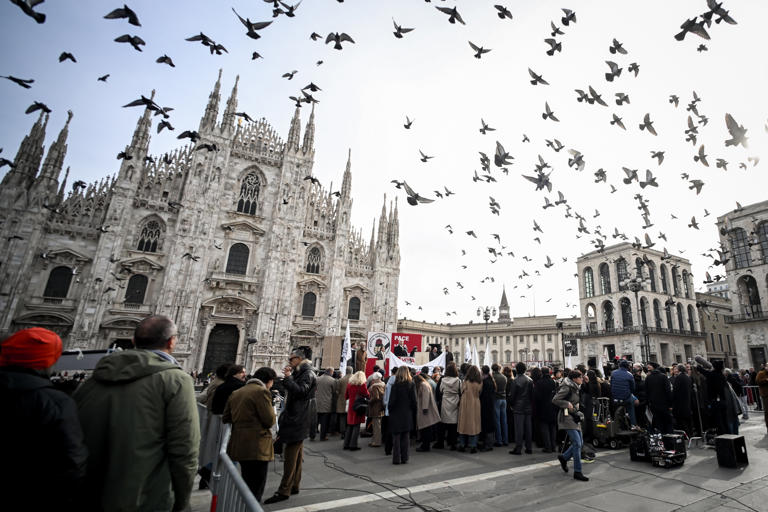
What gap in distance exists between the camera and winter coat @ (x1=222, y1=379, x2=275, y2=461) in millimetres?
4535

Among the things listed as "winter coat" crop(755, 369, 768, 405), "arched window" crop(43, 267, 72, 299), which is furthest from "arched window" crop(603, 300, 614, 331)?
"arched window" crop(43, 267, 72, 299)

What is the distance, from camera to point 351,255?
33.6 m

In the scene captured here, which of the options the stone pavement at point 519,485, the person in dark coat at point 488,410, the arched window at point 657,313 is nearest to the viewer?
the stone pavement at point 519,485

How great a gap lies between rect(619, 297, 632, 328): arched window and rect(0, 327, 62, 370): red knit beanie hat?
169 ft

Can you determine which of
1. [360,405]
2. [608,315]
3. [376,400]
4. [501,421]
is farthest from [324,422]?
[608,315]

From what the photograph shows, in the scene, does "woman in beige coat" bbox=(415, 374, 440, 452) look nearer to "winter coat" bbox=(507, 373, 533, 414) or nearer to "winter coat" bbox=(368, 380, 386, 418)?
"winter coat" bbox=(368, 380, 386, 418)

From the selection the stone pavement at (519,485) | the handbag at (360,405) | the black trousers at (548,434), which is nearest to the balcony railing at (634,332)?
A: the stone pavement at (519,485)

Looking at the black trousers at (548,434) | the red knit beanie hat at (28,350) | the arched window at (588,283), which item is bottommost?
the black trousers at (548,434)

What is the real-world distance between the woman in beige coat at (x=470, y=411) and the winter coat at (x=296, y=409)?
13.6 ft

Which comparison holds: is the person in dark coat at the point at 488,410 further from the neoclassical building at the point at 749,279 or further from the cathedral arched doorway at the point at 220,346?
the neoclassical building at the point at 749,279

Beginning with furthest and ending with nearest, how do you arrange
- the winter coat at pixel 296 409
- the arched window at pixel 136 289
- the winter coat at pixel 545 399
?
the arched window at pixel 136 289
the winter coat at pixel 545 399
the winter coat at pixel 296 409

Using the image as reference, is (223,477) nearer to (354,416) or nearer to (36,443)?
(36,443)

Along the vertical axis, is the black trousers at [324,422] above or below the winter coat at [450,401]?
below

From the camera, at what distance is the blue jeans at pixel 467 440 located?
8492 millimetres
